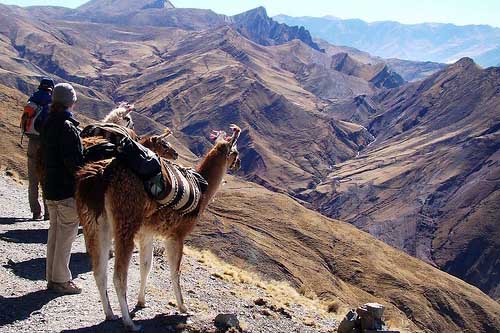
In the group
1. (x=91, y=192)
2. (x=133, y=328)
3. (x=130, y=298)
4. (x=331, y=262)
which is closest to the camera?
(x=91, y=192)

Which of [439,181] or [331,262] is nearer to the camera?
[331,262]

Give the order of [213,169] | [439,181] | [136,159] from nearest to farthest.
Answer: [136,159], [213,169], [439,181]

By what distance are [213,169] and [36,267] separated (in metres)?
3.34

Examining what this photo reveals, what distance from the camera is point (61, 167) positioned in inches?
286

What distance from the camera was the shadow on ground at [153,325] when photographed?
6.89m

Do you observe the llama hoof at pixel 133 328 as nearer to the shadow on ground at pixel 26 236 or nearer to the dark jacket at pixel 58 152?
the dark jacket at pixel 58 152

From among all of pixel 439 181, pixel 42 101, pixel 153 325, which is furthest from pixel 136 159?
pixel 439 181

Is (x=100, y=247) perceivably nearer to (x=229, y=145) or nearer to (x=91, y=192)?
(x=91, y=192)

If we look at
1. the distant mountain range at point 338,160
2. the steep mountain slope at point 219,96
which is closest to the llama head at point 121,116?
the distant mountain range at point 338,160

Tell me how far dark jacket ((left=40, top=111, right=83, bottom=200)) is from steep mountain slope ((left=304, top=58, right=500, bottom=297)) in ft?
214

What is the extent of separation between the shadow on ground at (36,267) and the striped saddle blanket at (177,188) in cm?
270

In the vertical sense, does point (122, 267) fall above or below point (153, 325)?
above

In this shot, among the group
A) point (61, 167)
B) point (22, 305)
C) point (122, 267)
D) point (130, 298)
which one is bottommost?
point (130, 298)

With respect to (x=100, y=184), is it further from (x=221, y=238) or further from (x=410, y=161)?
(x=410, y=161)
